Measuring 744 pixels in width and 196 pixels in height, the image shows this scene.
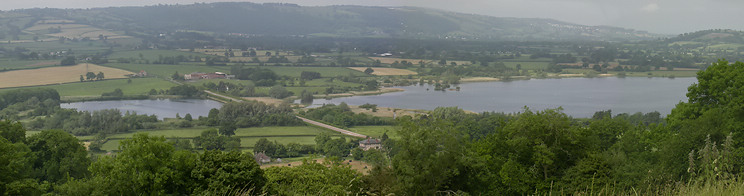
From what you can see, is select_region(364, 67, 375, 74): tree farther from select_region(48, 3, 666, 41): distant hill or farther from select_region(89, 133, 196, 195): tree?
select_region(48, 3, 666, 41): distant hill

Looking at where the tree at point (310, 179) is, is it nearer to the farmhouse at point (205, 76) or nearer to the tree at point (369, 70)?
the farmhouse at point (205, 76)

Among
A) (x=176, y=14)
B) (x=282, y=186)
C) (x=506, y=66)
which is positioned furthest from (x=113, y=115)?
(x=176, y=14)

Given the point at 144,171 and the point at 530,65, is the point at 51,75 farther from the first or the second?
the point at 144,171

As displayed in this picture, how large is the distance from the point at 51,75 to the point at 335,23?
228 ft

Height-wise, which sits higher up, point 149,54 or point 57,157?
point 57,157

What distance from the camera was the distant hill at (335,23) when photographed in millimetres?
92000

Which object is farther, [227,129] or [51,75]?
[51,75]

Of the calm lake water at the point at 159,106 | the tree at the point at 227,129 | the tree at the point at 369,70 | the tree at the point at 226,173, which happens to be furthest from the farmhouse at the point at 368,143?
the tree at the point at 369,70

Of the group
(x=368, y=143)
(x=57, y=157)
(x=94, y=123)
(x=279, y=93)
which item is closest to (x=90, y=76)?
(x=279, y=93)

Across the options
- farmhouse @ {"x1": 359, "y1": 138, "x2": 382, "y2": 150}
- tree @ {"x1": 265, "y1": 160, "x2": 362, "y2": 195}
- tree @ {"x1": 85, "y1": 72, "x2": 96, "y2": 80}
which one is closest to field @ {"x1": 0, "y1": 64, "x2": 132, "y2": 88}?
tree @ {"x1": 85, "y1": 72, "x2": 96, "y2": 80}

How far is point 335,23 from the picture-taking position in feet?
352

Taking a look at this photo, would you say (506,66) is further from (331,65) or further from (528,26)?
(528,26)

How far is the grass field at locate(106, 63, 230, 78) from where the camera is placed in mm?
45525

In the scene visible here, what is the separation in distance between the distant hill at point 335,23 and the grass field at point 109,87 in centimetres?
4497
